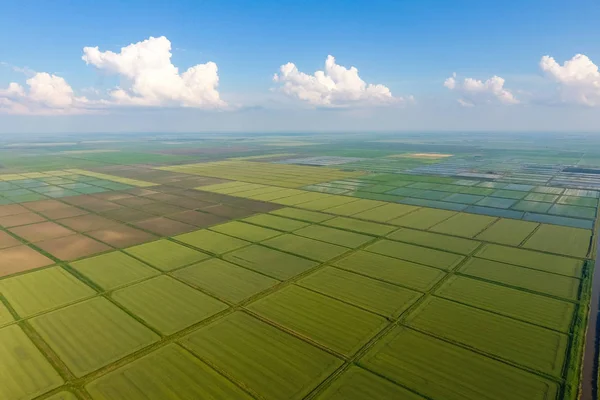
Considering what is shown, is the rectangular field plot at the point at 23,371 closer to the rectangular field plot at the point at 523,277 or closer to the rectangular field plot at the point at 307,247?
the rectangular field plot at the point at 307,247

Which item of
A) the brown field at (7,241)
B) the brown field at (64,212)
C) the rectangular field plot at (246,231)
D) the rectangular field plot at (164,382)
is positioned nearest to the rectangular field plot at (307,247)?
the rectangular field plot at (246,231)

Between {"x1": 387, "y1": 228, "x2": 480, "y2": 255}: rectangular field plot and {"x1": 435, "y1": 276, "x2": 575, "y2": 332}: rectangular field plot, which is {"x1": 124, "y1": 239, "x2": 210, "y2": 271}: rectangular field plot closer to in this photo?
{"x1": 387, "y1": 228, "x2": 480, "y2": 255}: rectangular field plot

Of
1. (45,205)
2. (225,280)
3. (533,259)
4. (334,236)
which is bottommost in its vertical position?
(225,280)

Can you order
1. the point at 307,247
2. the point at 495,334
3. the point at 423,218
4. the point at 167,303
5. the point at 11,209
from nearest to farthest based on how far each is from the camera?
the point at 495,334, the point at 167,303, the point at 307,247, the point at 423,218, the point at 11,209

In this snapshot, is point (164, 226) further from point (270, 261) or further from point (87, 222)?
point (270, 261)

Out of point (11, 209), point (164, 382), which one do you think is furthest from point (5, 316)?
point (11, 209)

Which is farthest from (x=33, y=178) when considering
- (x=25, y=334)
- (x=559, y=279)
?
(x=559, y=279)

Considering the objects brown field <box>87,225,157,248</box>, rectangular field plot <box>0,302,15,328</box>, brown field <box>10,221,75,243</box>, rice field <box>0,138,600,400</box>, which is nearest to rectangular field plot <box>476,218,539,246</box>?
rice field <box>0,138,600,400</box>
